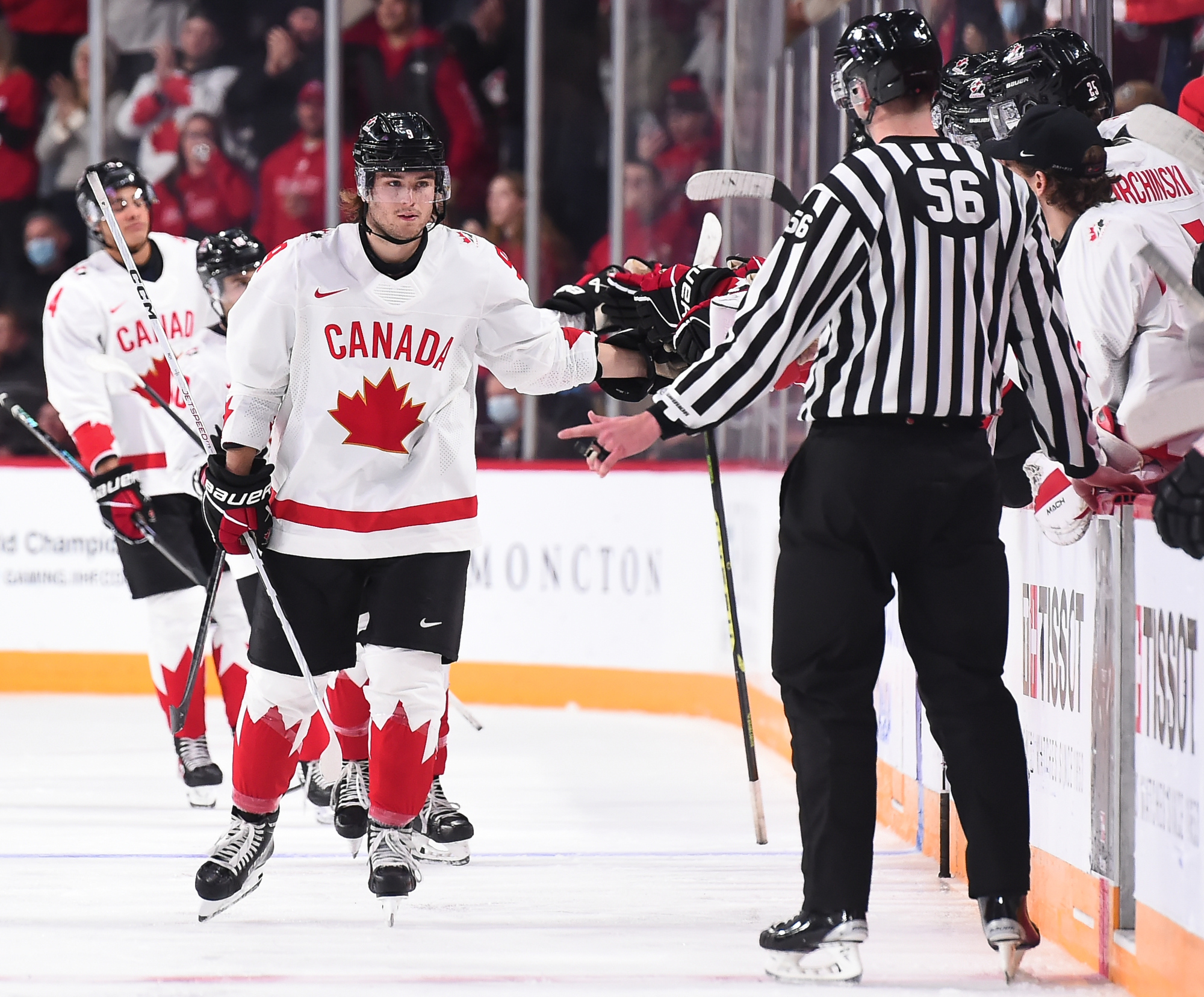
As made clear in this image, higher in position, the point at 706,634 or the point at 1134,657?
the point at 1134,657

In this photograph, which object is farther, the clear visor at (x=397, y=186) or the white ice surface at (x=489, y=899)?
the clear visor at (x=397, y=186)

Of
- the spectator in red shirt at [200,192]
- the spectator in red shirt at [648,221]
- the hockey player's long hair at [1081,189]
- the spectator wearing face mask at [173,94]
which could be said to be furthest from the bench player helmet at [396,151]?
the spectator wearing face mask at [173,94]

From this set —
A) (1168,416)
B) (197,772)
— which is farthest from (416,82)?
(1168,416)

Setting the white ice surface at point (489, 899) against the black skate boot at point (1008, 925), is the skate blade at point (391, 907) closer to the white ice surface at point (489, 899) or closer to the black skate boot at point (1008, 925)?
the white ice surface at point (489, 899)

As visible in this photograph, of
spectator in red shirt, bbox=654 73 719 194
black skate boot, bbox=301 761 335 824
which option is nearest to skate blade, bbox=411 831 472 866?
black skate boot, bbox=301 761 335 824

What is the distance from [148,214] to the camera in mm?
4305

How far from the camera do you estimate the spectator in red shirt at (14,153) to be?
746 centimetres

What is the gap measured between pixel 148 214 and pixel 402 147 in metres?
1.76

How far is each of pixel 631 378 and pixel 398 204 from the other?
58 cm

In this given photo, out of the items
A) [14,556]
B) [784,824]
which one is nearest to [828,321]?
[784,824]

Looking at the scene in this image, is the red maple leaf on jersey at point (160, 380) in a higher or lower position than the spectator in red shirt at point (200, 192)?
lower

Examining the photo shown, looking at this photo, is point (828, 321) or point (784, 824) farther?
point (784, 824)

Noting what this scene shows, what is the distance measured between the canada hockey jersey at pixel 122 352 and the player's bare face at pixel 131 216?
0.09 m

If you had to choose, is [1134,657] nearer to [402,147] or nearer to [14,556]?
[402,147]
